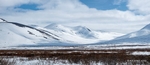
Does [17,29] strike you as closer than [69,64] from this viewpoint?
No

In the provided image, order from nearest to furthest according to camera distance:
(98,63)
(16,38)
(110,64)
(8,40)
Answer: (110,64) < (98,63) < (8,40) < (16,38)

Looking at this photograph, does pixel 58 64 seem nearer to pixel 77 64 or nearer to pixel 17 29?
pixel 77 64

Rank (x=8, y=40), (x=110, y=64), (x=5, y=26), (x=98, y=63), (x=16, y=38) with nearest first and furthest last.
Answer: (x=110, y=64) < (x=98, y=63) < (x=8, y=40) < (x=16, y=38) < (x=5, y=26)

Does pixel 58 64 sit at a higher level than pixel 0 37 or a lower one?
lower

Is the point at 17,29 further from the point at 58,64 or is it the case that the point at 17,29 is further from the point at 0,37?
the point at 58,64

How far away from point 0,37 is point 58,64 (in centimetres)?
13997

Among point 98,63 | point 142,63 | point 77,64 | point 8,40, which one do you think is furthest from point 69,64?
point 8,40

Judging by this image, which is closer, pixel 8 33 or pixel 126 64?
pixel 126 64

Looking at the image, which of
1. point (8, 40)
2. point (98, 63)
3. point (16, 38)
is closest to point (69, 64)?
point (98, 63)

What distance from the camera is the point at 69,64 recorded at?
794 inches

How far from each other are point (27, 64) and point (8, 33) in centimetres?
15254

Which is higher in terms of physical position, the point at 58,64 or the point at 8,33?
the point at 8,33

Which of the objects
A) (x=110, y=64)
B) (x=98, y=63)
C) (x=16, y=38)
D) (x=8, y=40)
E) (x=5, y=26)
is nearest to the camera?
(x=110, y=64)

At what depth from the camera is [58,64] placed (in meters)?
20.3
